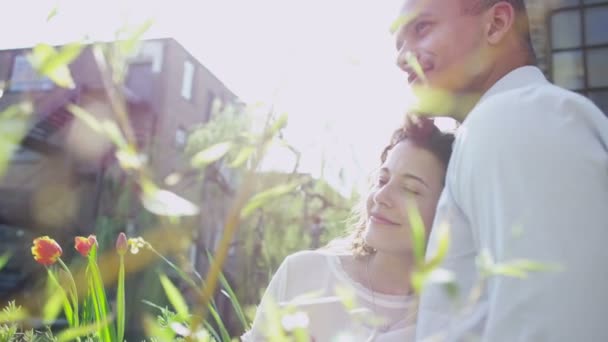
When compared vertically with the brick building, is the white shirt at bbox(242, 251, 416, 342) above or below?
above

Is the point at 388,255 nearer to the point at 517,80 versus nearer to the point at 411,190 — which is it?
the point at 411,190

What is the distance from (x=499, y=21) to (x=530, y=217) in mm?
526

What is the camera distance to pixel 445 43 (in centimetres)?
93

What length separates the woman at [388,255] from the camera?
1078 millimetres

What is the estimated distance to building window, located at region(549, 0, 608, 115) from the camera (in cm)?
376

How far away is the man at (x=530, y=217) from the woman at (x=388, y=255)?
0.41 meters

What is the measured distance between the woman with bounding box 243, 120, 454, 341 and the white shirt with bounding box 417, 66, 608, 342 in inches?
16.4

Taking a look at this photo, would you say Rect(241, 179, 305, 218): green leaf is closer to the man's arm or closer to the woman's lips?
the man's arm

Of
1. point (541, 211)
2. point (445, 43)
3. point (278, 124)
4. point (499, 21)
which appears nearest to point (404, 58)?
point (445, 43)

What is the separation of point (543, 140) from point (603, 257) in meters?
0.12

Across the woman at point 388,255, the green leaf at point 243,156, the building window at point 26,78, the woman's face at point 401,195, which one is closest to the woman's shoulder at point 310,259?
the woman at point 388,255

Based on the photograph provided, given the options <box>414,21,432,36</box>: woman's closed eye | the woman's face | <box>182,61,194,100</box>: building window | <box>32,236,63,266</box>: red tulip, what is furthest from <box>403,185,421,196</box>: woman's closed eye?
<box>182,61,194,100</box>: building window

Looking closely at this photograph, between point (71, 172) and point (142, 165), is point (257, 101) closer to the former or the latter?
point (142, 165)

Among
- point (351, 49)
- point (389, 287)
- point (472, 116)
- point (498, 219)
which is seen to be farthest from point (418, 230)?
point (389, 287)
